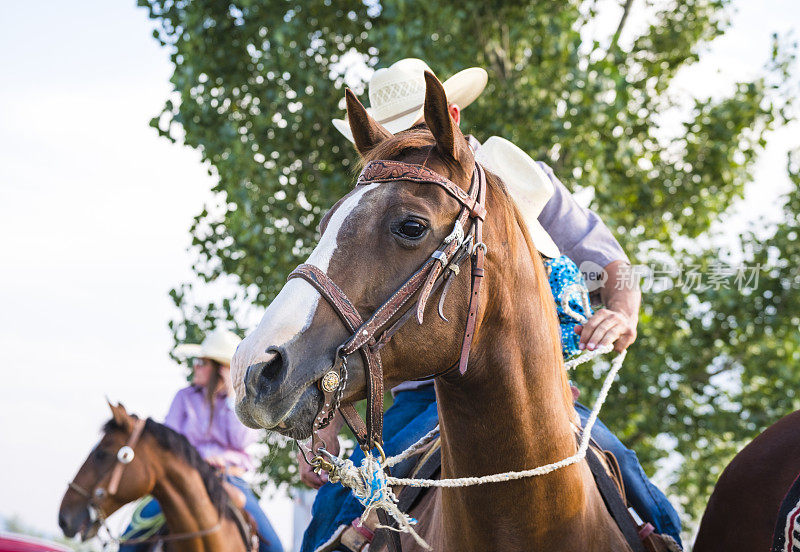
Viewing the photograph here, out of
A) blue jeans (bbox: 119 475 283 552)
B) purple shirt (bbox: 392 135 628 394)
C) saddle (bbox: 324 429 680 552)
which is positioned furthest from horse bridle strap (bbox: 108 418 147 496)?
purple shirt (bbox: 392 135 628 394)

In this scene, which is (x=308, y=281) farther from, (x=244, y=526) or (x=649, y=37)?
(x=649, y=37)

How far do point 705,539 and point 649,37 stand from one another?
8498 millimetres

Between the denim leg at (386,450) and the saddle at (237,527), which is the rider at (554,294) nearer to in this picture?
the denim leg at (386,450)

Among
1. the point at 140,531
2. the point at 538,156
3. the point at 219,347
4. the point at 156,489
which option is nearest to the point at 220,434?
the point at 219,347

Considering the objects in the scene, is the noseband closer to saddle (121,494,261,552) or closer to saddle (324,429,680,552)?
saddle (324,429,680,552)

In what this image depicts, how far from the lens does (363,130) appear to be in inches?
92.1

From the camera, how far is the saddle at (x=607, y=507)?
7.81 ft

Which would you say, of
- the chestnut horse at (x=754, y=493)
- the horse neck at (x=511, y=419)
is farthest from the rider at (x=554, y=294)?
the horse neck at (x=511, y=419)

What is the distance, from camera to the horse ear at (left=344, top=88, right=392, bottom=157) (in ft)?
7.56

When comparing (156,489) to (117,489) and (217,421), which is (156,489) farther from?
(217,421)

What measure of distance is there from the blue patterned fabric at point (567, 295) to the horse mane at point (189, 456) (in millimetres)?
4100

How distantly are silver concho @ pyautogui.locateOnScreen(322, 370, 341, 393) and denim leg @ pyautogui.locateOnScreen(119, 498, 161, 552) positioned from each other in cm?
495

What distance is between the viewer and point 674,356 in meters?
9.05

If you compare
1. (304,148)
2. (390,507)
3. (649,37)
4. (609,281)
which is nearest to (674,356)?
(649,37)
